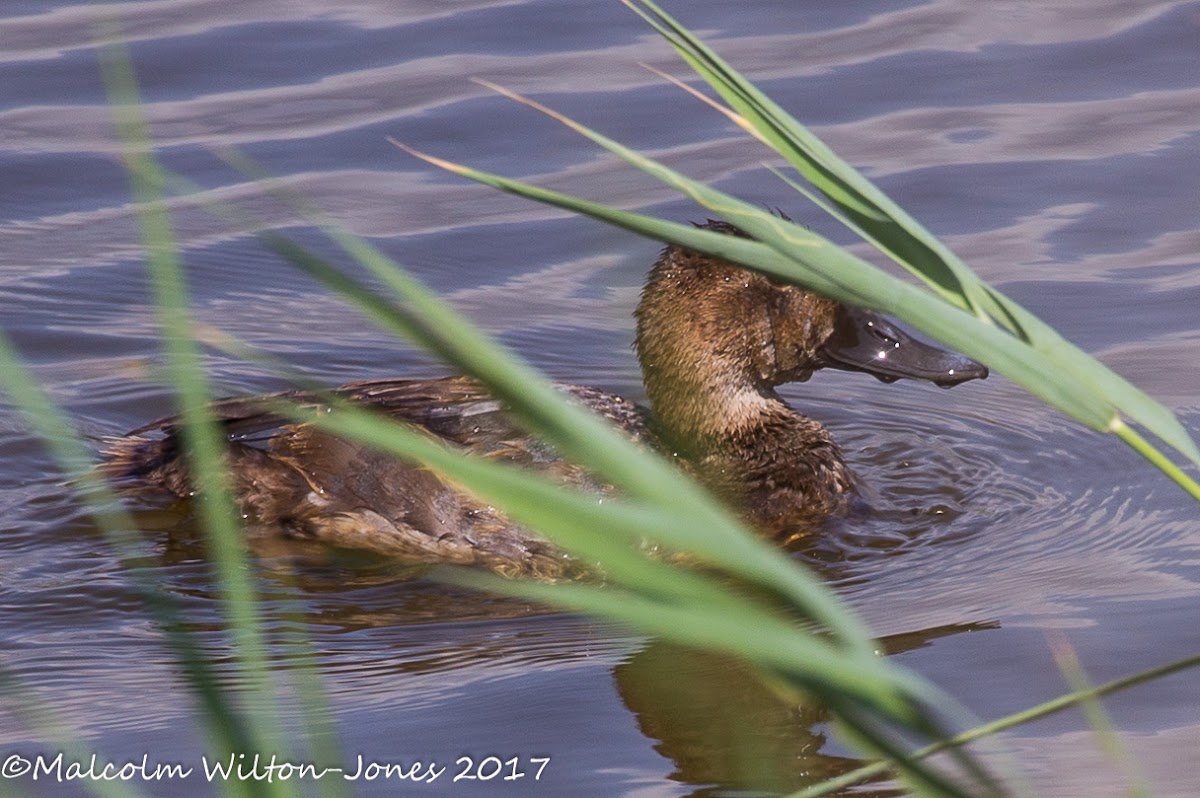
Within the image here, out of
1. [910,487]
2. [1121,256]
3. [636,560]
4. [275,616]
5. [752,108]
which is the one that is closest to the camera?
[636,560]

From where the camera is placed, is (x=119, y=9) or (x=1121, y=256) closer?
(x=1121, y=256)

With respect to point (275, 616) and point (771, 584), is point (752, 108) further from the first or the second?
point (275, 616)

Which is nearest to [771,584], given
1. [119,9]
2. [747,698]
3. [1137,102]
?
[747,698]

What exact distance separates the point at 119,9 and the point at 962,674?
6204 mm

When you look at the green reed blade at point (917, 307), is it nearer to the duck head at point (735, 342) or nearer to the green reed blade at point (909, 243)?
the green reed blade at point (909, 243)

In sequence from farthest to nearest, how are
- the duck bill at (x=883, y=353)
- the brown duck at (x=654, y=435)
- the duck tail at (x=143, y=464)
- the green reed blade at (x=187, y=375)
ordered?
the duck bill at (x=883, y=353) < the duck tail at (x=143, y=464) < the brown duck at (x=654, y=435) < the green reed blade at (x=187, y=375)

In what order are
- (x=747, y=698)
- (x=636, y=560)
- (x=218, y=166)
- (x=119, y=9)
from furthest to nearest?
(x=119, y=9), (x=218, y=166), (x=747, y=698), (x=636, y=560)

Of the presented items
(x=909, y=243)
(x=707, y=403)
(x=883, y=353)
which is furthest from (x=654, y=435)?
(x=909, y=243)

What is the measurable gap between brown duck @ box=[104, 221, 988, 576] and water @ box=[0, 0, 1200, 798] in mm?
189

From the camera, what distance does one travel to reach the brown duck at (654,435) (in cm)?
545

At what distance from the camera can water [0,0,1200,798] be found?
4.23 meters

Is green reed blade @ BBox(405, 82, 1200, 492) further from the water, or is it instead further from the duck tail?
the duck tail

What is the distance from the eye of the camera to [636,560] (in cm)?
163

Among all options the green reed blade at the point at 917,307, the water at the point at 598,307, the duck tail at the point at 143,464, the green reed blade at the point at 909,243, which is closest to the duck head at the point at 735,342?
the water at the point at 598,307
